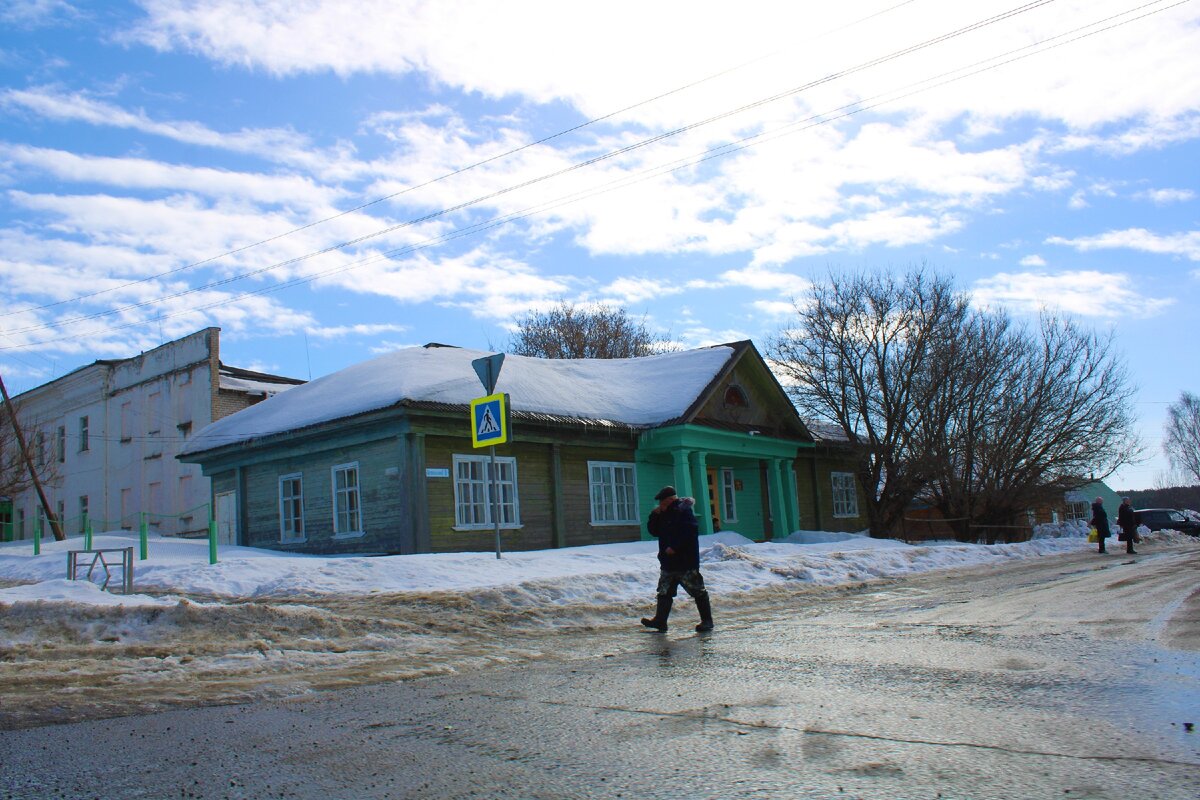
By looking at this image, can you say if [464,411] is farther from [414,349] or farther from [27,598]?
[27,598]

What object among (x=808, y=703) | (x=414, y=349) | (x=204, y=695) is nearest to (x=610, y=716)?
(x=808, y=703)

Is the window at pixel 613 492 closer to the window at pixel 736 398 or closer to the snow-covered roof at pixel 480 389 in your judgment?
the snow-covered roof at pixel 480 389

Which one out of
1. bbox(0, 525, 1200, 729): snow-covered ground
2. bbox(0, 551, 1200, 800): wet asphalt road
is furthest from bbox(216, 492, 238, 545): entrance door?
bbox(0, 551, 1200, 800): wet asphalt road

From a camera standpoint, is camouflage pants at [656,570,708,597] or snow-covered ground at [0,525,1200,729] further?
camouflage pants at [656,570,708,597]

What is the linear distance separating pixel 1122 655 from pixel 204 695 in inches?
257

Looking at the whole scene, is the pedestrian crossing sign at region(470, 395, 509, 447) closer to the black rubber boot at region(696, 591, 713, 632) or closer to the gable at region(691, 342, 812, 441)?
the black rubber boot at region(696, 591, 713, 632)

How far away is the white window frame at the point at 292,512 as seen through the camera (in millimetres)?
22359

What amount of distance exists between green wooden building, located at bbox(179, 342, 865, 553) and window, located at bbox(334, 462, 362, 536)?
1.4 inches

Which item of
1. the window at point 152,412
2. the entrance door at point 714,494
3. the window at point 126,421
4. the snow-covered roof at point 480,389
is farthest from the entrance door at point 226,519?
the window at point 126,421

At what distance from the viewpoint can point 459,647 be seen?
31.0ft

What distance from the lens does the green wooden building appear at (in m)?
20.0

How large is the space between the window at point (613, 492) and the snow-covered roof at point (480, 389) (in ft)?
4.25

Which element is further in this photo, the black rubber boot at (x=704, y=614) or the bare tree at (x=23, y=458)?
the bare tree at (x=23, y=458)

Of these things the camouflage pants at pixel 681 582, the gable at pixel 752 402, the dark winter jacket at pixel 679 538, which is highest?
the gable at pixel 752 402
